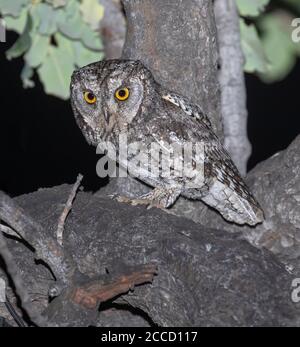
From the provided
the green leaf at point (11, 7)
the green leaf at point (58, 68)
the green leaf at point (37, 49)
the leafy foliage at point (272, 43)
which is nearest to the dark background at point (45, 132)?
the green leaf at point (58, 68)

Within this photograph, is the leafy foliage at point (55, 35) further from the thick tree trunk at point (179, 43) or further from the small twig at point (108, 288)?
the small twig at point (108, 288)

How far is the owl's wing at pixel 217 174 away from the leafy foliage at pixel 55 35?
949mm

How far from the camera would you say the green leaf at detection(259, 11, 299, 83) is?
16.0 ft

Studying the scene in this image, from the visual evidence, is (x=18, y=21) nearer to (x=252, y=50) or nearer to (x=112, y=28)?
(x=112, y=28)

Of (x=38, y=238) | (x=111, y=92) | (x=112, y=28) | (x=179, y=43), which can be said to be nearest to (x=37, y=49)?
(x=112, y=28)

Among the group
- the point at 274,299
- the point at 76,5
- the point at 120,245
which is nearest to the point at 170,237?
the point at 120,245

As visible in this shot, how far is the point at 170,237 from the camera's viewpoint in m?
2.88

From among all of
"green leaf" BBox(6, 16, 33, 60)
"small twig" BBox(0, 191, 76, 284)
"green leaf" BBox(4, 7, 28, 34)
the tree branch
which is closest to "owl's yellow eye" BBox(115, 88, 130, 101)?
"green leaf" BBox(6, 16, 33, 60)

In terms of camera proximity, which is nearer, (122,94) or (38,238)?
(38,238)

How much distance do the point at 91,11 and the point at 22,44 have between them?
18.9 inches

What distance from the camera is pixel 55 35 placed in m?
4.64

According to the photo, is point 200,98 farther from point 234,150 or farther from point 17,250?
point 17,250

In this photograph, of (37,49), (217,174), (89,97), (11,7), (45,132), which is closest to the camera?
(217,174)

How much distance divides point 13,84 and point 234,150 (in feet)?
12.1
